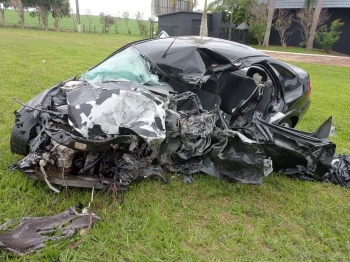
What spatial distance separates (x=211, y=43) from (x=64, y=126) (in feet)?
6.40

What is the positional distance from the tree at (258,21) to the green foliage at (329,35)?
11.4ft

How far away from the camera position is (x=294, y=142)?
108 inches

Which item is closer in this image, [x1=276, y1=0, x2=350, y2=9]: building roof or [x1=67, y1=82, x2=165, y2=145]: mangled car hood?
[x1=67, y1=82, x2=165, y2=145]: mangled car hood

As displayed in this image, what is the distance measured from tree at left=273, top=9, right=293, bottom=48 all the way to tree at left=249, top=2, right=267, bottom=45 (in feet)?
3.29

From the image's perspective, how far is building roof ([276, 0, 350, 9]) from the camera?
18547 millimetres

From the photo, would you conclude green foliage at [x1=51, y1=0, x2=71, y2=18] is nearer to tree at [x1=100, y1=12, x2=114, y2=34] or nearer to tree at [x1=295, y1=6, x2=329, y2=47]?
tree at [x1=100, y1=12, x2=114, y2=34]

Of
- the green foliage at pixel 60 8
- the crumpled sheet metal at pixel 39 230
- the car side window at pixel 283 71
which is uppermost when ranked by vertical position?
the green foliage at pixel 60 8

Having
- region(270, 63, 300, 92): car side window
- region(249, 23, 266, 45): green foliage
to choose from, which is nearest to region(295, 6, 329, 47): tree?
region(249, 23, 266, 45): green foliage

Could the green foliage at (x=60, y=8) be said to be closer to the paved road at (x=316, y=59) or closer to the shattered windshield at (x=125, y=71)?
the paved road at (x=316, y=59)

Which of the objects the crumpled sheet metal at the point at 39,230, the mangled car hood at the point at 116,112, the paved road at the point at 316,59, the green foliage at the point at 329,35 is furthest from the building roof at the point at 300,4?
the crumpled sheet metal at the point at 39,230

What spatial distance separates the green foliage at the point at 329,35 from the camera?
18.4 m

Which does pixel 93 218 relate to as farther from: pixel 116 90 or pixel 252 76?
pixel 252 76

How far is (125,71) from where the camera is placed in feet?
10.6

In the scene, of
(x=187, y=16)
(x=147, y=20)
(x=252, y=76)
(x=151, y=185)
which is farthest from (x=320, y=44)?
(x=151, y=185)
